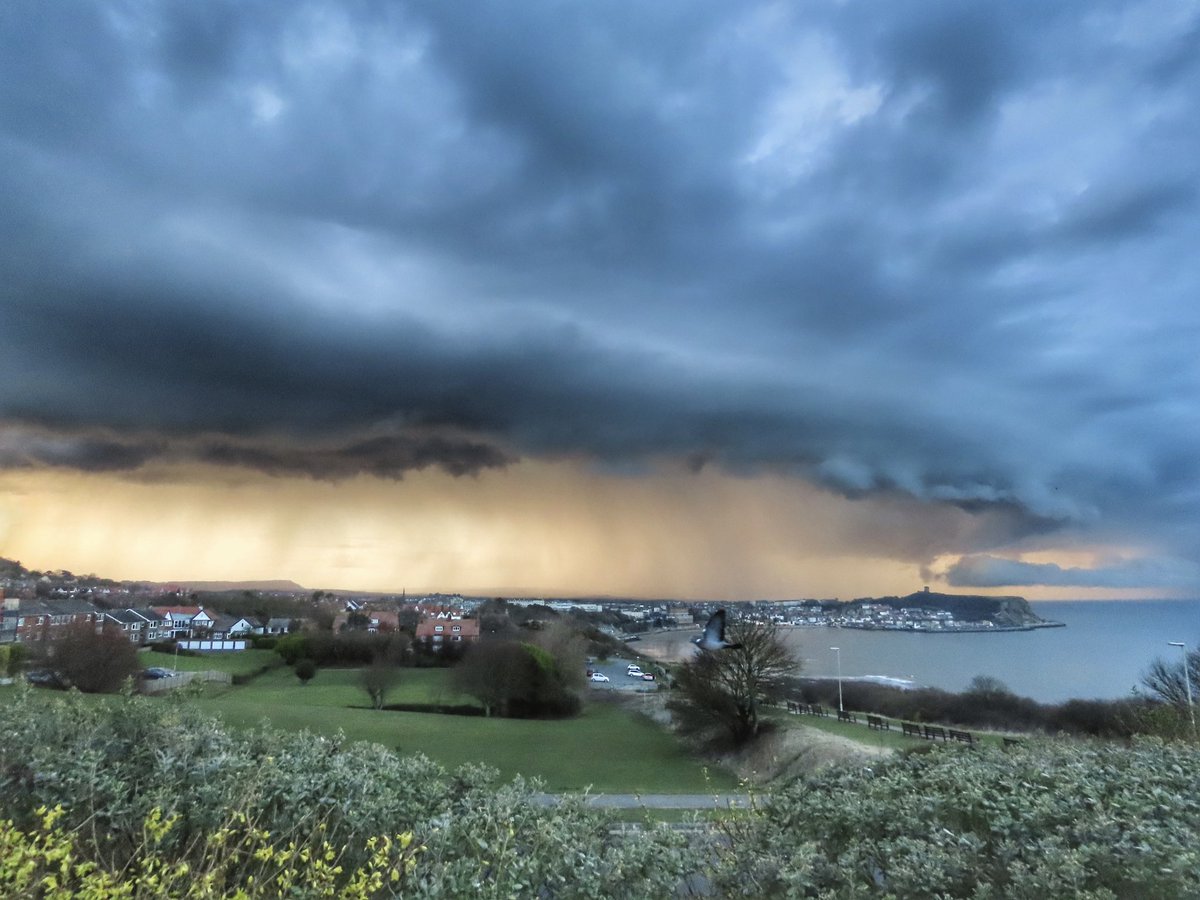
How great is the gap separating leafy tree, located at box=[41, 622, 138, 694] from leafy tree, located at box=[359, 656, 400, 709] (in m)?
12.9

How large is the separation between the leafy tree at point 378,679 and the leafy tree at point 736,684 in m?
17.9

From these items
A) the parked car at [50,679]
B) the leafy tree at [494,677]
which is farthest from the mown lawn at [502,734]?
the parked car at [50,679]

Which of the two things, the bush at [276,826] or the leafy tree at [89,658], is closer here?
the bush at [276,826]

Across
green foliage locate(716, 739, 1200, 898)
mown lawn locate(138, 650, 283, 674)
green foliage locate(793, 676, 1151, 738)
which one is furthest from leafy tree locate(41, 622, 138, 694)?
green foliage locate(793, 676, 1151, 738)

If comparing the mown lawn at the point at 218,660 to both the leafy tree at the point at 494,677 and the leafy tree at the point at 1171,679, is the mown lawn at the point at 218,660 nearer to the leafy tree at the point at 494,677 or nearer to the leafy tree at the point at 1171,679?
the leafy tree at the point at 494,677

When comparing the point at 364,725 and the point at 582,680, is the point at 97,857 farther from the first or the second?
the point at 582,680

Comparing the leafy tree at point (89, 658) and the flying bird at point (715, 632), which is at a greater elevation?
the flying bird at point (715, 632)

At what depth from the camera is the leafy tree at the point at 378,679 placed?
126 ft

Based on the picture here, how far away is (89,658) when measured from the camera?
26.0 meters

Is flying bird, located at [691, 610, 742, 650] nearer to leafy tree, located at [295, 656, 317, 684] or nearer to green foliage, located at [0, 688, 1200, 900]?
green foliage, located at [0, 688, 1200, 900]

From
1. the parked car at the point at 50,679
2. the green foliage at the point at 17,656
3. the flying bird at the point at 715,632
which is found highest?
the flying bird at the point at 715,632

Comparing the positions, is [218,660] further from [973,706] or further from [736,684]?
[973,706]

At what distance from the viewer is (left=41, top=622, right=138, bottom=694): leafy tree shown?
2500 centimetres

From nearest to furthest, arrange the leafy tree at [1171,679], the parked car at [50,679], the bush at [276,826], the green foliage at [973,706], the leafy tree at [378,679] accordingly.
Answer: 1. the bush at [276,826]
2. the parked car at [50,679]
3. the leafy tree at [1171,679]
4. the green foliage at [973,706]
5. the leafy tree at [378,679]
